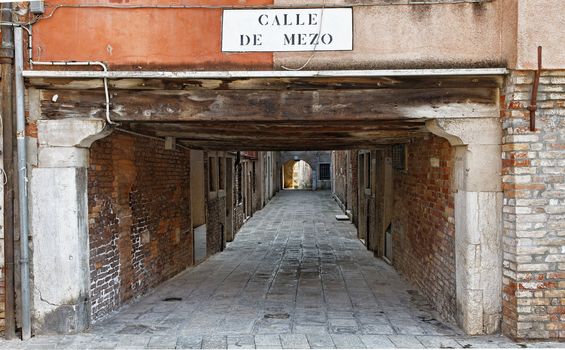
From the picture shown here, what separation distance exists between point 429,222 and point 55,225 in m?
4.75

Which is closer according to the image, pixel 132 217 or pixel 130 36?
pixel 130 36

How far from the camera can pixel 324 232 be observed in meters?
15.3

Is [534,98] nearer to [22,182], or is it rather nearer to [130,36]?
[130,36]

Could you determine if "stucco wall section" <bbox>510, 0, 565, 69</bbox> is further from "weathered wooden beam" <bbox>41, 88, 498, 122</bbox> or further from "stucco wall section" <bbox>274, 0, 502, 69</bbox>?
"weathered wooden beam" <bbox>41, 88, 498, 122</bbox>

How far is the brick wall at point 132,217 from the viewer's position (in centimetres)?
578

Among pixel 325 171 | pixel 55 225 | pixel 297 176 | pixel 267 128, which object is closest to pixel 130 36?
pixel 55 225

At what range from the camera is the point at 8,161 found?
16.6 ft

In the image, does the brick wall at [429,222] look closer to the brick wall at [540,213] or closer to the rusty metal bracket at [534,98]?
the brick wall at [540,213]

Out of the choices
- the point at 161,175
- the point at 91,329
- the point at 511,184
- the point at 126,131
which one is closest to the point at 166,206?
the point at 161,175

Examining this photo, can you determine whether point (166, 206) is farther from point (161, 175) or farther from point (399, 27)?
point (399, 27)

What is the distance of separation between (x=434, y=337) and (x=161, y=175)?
492 centimetres

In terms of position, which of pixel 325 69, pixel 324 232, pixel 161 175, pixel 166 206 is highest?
pixel 325 69

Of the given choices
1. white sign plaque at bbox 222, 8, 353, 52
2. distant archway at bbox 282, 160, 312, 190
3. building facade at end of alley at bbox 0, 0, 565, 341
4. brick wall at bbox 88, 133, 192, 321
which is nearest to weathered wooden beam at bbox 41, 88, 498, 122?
building facade at end of alley at bbox 0, 0, 565, 341

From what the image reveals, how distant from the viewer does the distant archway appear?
43850mm
